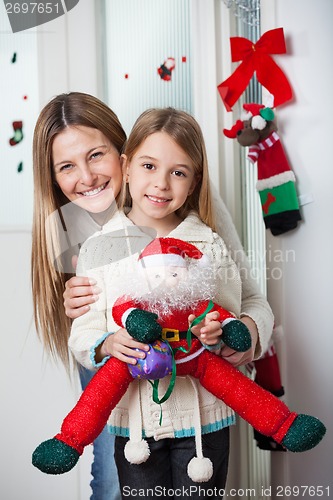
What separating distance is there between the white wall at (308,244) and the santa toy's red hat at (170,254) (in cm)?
47

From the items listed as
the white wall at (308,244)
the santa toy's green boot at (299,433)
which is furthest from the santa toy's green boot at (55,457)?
the white wall at (308,244)

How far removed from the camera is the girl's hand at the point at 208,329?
0.99 metres

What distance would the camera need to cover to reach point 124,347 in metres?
0.98

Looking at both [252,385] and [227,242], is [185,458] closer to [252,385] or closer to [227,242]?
[252,385]

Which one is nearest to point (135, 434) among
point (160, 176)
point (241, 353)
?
point (241, 353)

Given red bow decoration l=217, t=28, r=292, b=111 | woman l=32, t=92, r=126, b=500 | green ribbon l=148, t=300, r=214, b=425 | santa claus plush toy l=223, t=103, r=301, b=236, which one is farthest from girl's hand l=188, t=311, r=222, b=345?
red bow decoration l=217, t=28, r=292, b=111

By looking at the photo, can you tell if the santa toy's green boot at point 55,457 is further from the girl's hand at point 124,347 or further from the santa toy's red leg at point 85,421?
the girl's hand at point 124,347

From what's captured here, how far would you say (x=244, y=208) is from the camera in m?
1.64

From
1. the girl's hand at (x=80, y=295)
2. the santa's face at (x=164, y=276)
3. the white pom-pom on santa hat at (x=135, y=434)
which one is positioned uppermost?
the santa's face at (x=164, y=276)

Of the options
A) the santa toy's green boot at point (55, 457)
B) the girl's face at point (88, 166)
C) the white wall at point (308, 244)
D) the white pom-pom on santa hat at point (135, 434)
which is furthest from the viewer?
the white wall at point (308, 244)

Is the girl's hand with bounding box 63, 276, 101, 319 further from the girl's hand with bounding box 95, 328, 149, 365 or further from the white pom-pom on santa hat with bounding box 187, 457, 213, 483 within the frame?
the white pom-pom on santa hat with bounding box 187, 457, 213, 483

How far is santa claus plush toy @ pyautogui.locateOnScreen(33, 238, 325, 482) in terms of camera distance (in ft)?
3.18

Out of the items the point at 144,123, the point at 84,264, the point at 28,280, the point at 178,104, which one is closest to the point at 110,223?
the point at 84,264

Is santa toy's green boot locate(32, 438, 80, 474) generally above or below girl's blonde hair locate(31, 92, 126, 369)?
below
